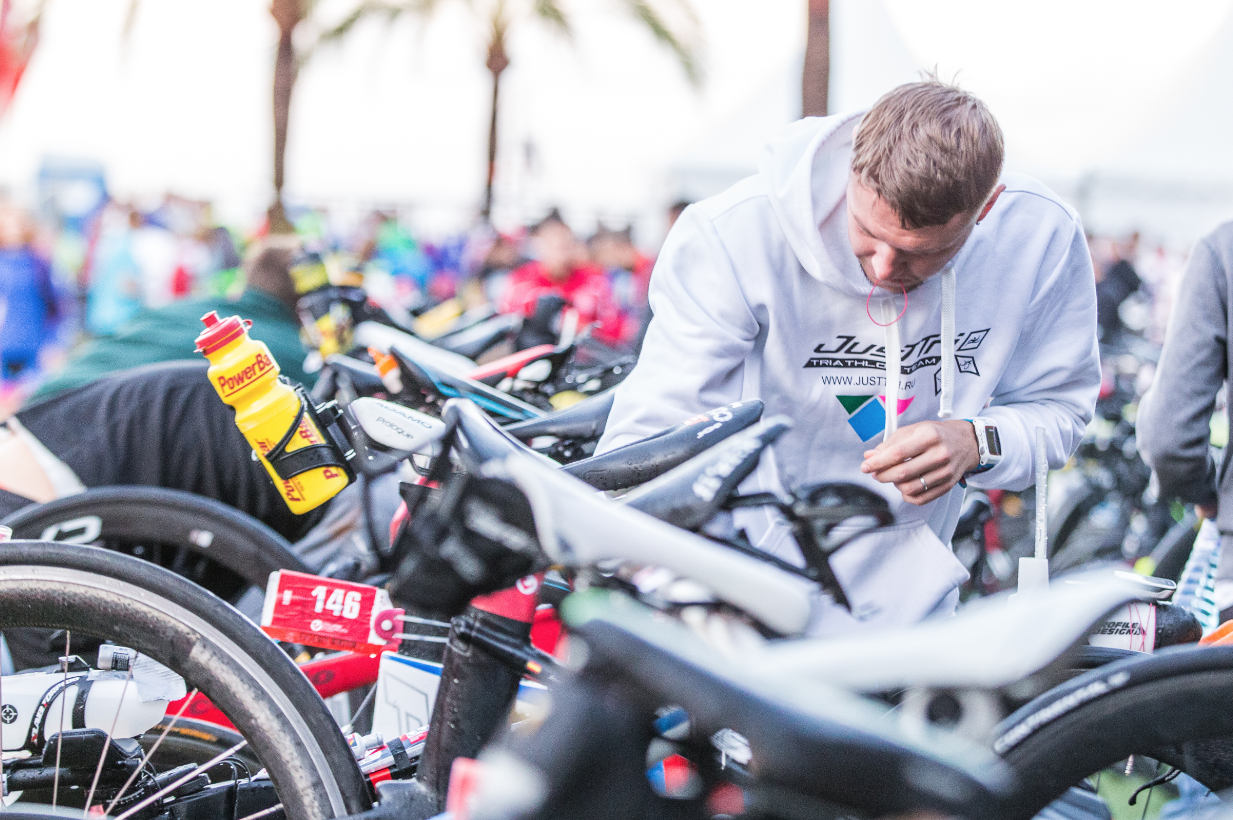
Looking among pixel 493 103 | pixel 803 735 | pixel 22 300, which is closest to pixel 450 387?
pixel 803 735

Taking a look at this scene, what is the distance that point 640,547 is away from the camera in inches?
46.6

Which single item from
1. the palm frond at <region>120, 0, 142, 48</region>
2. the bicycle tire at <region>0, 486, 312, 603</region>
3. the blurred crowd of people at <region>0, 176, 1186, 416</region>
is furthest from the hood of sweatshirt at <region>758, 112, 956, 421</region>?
the palm frond at <region>120, 0, 142, 48</region>

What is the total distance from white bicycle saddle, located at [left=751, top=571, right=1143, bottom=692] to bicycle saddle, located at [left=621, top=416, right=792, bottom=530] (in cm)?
24

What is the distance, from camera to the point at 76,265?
15.0 meters

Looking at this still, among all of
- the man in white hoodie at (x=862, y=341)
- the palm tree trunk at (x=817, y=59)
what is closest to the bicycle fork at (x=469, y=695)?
the man in white hoodie at (x=862, y=341)

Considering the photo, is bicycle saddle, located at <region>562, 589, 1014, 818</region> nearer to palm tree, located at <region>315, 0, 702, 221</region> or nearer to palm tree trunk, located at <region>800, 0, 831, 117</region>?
palm tree trunk, located at <region>800, 0, 831, 117</region>

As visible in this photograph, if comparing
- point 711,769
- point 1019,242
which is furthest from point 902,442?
point 711,769

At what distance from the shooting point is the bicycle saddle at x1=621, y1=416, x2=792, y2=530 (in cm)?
133

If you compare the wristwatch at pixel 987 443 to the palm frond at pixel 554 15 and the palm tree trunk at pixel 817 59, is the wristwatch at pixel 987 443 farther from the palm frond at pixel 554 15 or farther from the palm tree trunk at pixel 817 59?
the palm frond at pixel 554 15

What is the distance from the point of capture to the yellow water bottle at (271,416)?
7.51 ft

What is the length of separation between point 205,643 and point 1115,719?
137 cm

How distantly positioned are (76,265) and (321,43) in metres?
5.24

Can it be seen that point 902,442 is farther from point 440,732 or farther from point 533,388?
point 533,388

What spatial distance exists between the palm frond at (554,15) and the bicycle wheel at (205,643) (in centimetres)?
1651
